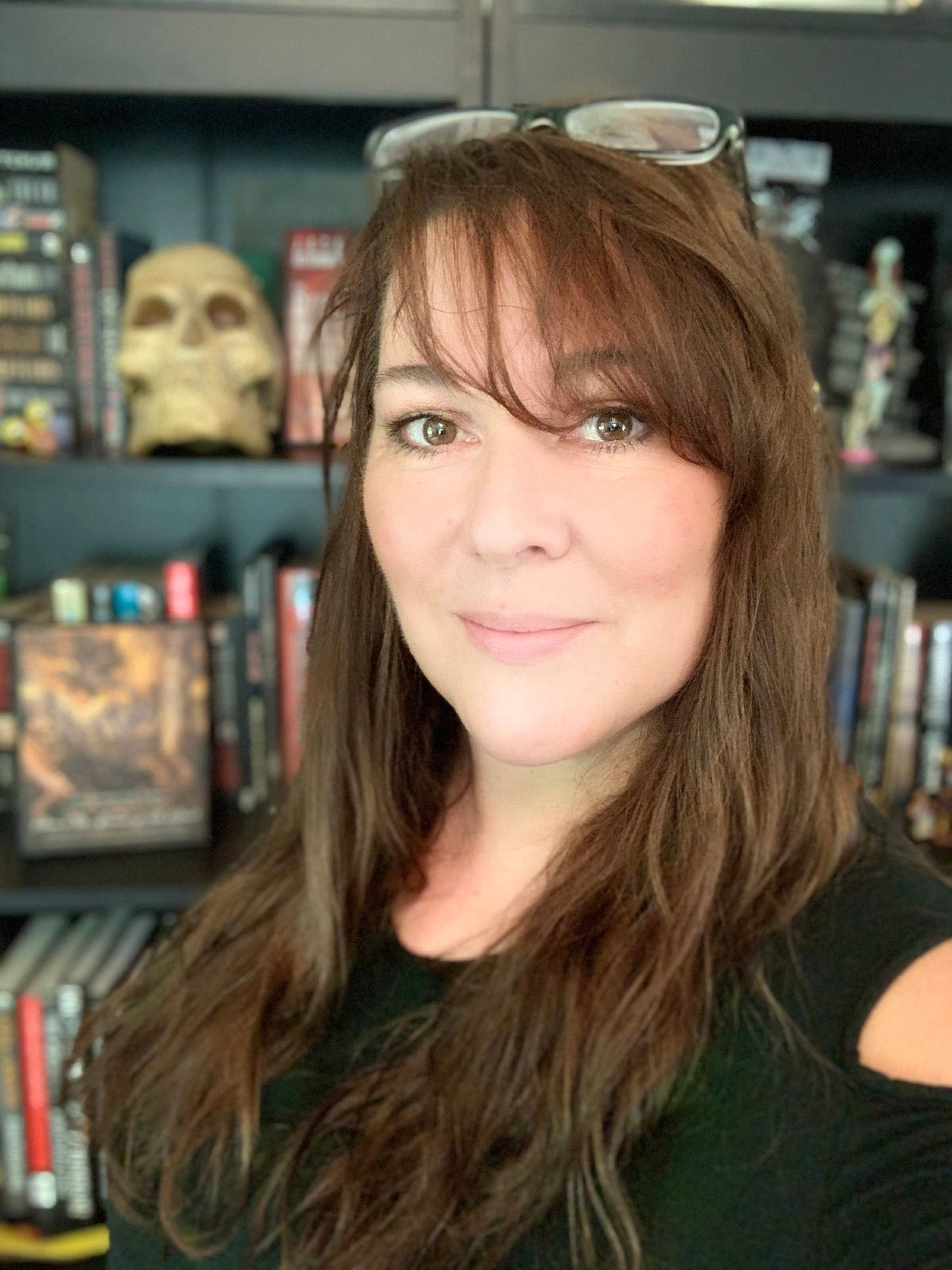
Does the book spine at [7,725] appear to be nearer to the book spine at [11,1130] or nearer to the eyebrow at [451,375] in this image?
the book spine at [11,1130]

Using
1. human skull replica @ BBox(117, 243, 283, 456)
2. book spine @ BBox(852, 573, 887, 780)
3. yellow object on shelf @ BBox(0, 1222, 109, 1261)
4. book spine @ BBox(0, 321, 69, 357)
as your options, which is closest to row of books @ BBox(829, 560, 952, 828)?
book spine @ BBox(852, 573, 887, 780)

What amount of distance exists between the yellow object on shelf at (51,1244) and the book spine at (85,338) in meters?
0.95

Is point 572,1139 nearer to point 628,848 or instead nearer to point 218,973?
point 628,848

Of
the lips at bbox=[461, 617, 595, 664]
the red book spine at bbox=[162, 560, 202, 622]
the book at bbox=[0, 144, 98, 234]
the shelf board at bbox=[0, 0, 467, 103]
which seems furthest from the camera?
the red book spine at bbox=[162, 560, 202, 622]

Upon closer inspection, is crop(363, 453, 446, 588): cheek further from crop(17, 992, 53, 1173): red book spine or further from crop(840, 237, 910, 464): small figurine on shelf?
crop(17, 992, 53, 1173): red book spine

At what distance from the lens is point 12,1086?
1.27 metres

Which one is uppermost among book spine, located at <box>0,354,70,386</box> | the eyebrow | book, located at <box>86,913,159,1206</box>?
book spine, located at <box>0,354,70,386</box>

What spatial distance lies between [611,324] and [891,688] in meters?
0.83

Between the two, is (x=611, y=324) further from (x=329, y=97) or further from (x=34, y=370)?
(x=34, y=370)

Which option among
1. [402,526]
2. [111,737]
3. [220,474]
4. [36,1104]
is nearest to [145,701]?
[111,737]

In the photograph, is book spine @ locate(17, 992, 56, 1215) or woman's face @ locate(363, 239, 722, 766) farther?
book spine @ locate(17, 992, 56, 1215)

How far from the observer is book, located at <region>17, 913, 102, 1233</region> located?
1.25 meters

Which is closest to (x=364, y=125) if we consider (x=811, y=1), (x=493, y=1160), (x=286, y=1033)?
(x=811, y=1)

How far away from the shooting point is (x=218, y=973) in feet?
2.83
